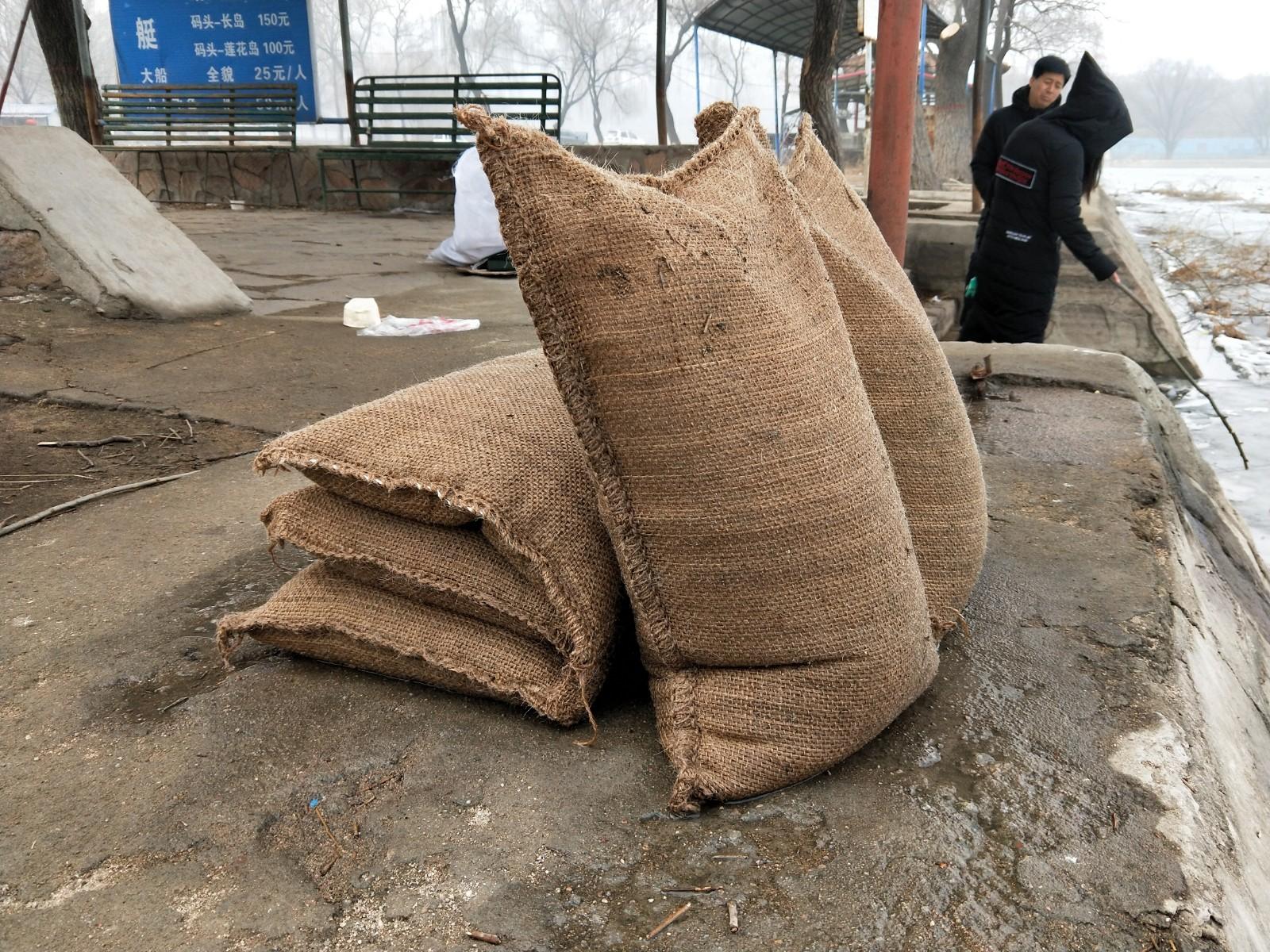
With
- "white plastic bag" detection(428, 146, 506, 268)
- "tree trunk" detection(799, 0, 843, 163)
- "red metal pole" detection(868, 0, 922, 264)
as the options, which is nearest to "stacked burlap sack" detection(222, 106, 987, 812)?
"red metal pole" detection(868, 0, 922, 264)

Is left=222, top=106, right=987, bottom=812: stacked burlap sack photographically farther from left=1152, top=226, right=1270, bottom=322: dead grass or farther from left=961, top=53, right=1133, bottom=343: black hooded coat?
left=1152, top=226, right=1270, bottom=322: dead grass

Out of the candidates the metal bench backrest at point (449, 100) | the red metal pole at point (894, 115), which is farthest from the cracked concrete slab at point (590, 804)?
the metal bench backrest at point (449, 100)

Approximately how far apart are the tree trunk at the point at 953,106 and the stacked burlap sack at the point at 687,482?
18399 millimetres

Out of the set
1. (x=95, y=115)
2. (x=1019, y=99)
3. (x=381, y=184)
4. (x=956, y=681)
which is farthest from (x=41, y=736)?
(x=95, y=115)

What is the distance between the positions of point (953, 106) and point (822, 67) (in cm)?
1198

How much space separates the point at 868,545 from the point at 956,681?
16.2 inches

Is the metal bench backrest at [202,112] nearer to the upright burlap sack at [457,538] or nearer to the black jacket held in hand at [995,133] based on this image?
the black jacket held in hand at [995,133]

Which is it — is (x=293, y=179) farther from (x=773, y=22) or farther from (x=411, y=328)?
(x=411, y=328)

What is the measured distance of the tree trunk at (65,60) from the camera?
390 inches

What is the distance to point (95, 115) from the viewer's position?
1031cm

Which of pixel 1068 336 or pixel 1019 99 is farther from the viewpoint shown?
pixel 1068 336

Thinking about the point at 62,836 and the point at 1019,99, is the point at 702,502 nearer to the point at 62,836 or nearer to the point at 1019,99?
the point at 62,836

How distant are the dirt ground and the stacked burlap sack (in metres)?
1.22

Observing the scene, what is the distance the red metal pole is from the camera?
194 inches
